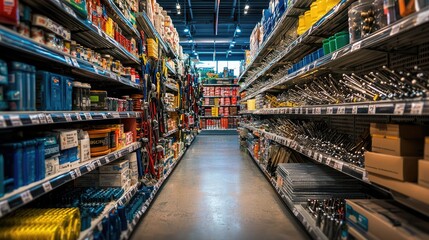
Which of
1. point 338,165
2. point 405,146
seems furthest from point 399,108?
point 338,165

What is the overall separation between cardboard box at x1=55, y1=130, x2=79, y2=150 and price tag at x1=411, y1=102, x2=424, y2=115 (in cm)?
192

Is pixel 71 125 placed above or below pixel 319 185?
above

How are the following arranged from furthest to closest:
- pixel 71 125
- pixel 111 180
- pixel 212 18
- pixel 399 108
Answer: pixel 212 18, pixel 111 180, pixel 71 125, pixel 399 108

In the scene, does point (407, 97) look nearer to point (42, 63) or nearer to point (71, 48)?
point (71, 48)

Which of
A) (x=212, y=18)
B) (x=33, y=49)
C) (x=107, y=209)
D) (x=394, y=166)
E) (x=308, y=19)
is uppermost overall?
(x=212, y=18)

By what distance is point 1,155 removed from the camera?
1220 mm

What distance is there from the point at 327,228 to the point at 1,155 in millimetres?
1959

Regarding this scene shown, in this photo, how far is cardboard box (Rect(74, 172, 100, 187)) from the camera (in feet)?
8.77

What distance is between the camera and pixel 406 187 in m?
1.30

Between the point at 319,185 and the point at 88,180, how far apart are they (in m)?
2.22

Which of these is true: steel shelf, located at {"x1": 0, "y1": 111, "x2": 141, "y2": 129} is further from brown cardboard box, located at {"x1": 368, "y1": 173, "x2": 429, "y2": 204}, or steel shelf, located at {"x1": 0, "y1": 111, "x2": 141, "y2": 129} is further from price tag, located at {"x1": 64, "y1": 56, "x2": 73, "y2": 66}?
brown cardboard box, located at {"x1": 368, "y1": 173, "x2": 429, "y2": 204}

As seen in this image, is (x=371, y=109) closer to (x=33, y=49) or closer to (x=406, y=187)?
(x=406, y=187)

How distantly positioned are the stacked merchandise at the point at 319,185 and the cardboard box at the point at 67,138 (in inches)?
75.8

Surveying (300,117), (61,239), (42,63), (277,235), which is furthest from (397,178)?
(300,117)
